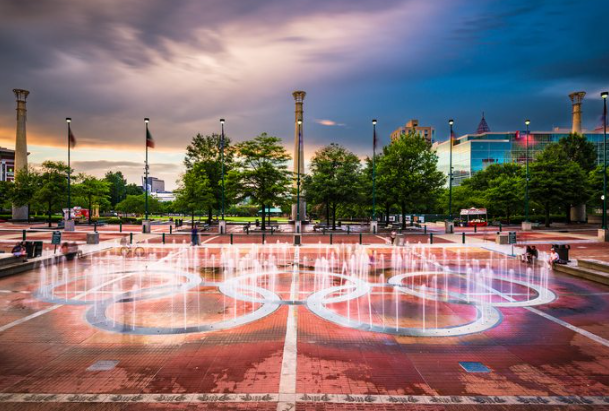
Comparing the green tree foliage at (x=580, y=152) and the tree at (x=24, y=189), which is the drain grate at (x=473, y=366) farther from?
the green tree foliage at (x=580, y=152)

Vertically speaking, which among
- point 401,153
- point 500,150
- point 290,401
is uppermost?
point 500,150

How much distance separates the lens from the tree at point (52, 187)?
143 feet

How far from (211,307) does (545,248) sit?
26207 mm

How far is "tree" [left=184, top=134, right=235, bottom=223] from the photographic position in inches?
1840

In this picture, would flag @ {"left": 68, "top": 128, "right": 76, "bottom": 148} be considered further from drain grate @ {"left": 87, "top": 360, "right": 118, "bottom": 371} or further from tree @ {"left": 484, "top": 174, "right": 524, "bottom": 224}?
tree @ {"left": 484, "top": 174, "right": 524, "bottom": 224}

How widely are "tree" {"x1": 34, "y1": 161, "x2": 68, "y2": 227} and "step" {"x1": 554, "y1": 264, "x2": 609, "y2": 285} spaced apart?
2046 inches

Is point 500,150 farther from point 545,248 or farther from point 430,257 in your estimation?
point 430,257

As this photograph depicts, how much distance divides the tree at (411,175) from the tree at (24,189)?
47.7 metres

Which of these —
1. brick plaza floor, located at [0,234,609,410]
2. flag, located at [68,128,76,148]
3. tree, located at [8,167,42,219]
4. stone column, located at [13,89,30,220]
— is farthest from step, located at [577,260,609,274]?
stone column, located at [13,89,30,220]

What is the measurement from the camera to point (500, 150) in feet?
351

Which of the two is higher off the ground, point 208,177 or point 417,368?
point 208,177

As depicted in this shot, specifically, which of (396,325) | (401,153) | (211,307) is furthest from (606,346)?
(401,153)

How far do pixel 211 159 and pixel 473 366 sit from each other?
4658cm

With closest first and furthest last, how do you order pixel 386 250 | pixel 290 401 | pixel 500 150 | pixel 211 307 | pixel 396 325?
1. pixel 290 401
2. pixel 396 325
3. pixel 211 307
4. pixel 386 250
5. pixel 500 150
